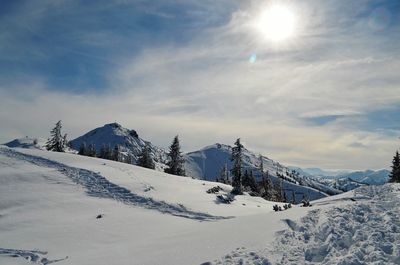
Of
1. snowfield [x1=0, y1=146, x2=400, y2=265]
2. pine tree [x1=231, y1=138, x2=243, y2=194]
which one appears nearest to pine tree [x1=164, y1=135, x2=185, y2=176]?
pine tree [x1=231, y1=138, x2=243, y2=194]

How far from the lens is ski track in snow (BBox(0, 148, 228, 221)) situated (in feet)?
83.6

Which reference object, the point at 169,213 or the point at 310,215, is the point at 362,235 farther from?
the point at 169,213

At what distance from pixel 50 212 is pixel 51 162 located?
39.1 ft

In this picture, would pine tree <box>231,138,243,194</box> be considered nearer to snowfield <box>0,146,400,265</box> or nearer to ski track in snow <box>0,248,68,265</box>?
snowfield <box>0,146,400,265</box>

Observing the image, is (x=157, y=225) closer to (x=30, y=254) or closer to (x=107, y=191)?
(x=30, y=254)

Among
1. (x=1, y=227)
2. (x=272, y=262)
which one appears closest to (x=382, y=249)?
(x=272, y=262)

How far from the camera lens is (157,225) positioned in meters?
21.1

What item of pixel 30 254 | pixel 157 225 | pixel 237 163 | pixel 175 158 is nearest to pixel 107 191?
pixel 157 225

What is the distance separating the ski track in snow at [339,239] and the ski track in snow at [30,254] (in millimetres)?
7331

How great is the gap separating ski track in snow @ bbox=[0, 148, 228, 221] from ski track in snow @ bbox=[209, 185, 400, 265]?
36.0 feet

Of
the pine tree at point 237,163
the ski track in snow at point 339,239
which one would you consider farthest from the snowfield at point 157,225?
the pine tree at point 237,163

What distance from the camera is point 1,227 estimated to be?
1933cm

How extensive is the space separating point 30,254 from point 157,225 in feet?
24.2

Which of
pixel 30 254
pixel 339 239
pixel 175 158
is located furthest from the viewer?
pixel 175 158
